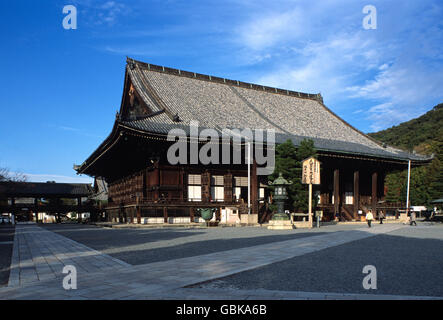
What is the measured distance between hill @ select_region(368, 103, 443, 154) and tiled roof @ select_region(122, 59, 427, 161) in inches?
1597

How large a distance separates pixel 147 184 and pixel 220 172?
5.84 meters

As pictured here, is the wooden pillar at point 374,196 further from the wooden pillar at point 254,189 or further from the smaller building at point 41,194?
the smaller building at point 41,194

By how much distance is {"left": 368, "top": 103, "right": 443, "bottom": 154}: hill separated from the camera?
82425mm

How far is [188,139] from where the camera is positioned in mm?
26344

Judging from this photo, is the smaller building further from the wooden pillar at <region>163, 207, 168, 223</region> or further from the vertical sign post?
the vertical sign post

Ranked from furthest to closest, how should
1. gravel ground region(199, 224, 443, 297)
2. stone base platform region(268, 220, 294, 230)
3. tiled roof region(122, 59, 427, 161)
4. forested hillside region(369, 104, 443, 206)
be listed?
forested hillside region(369, 104, 443, 206) < tiled roof region(122, 59, 427, 161) < stone base platform region(268, 220, 294, 230) < gravel ground region(199, 224, 443, 297)

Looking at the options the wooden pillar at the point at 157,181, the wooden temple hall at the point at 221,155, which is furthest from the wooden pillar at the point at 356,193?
the wooden pillar at the point at 157,181

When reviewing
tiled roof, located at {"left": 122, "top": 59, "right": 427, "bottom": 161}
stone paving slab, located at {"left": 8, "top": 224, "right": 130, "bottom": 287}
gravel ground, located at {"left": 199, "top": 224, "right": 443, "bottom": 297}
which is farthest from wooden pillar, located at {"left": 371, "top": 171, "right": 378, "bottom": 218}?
stone paving slab, located at {"left": 8, "top": 224, "right": 130, "bottom": 287}

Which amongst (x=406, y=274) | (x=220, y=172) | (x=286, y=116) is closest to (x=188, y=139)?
(x=220, y=172)

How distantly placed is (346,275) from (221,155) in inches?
906

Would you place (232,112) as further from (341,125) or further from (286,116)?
(341,125)

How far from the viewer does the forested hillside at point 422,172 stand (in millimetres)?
60031

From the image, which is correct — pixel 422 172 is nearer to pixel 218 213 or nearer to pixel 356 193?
pixel 356 193

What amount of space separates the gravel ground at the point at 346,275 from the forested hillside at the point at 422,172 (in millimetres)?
35348
